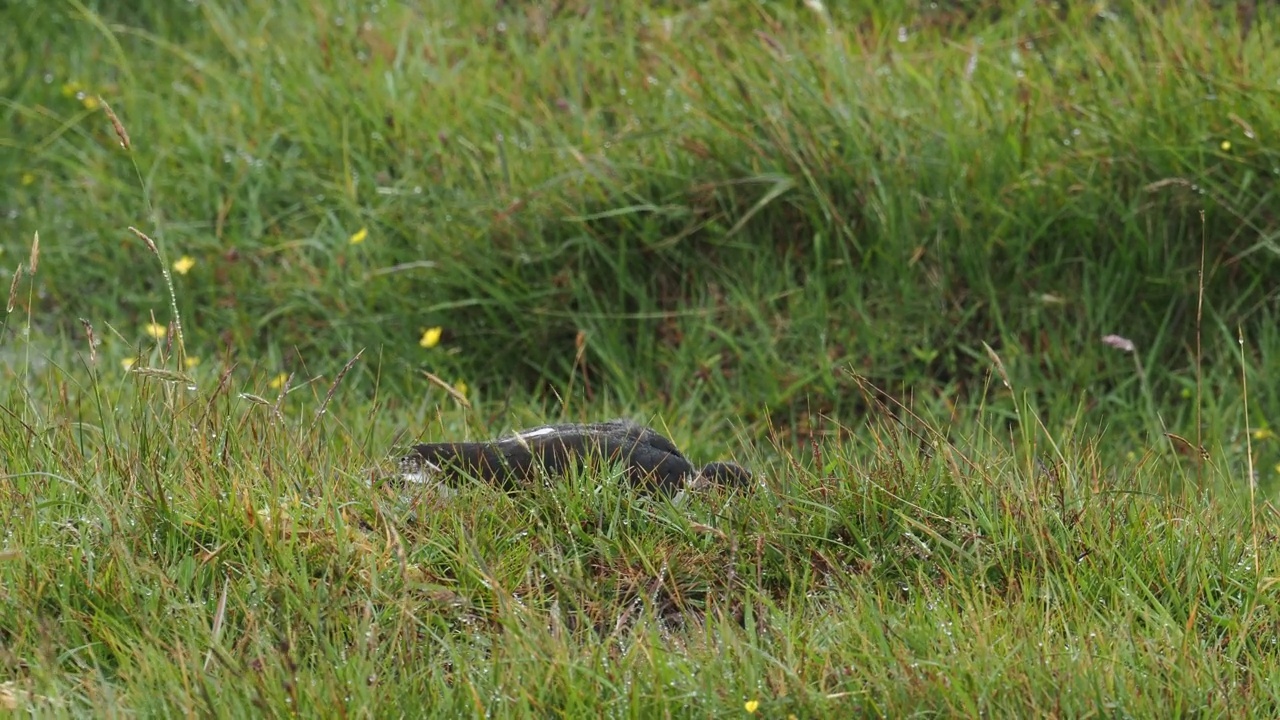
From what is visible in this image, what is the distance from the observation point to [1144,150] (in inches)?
158

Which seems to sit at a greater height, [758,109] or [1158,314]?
[758,109]

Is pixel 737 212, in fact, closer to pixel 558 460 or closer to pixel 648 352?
pixel 648 352

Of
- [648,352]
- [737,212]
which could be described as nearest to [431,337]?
[648,352]

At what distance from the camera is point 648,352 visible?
417cm

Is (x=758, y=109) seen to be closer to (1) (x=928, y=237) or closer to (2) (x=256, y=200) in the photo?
(1) (x=928, y=237)

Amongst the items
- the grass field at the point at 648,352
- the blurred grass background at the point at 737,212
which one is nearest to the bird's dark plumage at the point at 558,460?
the grass field at the point at 648,352

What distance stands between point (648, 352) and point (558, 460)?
5.09ft

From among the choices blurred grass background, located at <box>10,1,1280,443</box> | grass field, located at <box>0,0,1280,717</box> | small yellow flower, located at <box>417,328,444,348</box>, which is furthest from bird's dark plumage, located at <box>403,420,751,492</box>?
small yellow flower, located at <box>417,328,444,348</box>

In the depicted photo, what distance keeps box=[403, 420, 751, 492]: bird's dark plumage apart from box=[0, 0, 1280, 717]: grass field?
0.09 meters

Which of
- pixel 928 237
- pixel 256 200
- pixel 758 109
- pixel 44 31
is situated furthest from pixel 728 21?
pixel 44 31

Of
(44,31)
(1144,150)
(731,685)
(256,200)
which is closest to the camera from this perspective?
(731,685)

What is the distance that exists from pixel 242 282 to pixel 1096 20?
9.85 feet

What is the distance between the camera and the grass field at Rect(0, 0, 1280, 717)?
2.11 metres

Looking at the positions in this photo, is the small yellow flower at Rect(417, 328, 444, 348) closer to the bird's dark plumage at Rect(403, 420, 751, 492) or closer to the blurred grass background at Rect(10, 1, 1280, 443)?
the blurred grass background at Rect(10, 1, 1280, 443)
